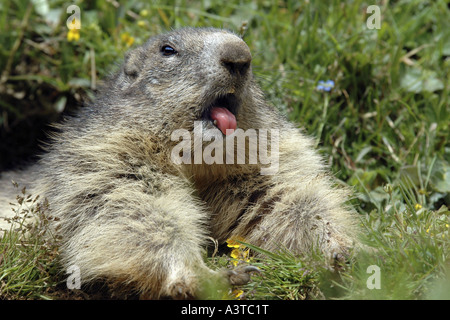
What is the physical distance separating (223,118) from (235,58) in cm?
40

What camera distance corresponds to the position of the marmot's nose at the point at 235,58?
3463 millimetres

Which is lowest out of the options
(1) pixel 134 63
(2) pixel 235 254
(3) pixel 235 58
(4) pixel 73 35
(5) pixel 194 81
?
(2) pixel 235 254

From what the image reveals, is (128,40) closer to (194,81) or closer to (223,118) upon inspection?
(194,81)

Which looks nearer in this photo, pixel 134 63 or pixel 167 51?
pixel 167 51

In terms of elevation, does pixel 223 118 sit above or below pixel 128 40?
above

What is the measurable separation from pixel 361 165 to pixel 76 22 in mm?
3423

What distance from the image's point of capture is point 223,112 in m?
3.57

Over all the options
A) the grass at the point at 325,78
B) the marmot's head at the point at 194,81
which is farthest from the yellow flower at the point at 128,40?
the marmot's head at the point at 194,81

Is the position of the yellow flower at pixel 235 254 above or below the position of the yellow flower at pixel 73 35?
below

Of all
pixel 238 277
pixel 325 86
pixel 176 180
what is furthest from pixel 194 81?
pixel 325 86

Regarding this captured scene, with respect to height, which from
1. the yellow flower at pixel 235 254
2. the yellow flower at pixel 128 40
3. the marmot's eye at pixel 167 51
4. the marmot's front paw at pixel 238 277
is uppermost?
the marmot's eye at pixel 167 51

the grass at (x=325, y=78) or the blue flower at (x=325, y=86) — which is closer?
the grass at (x=325, y=78)

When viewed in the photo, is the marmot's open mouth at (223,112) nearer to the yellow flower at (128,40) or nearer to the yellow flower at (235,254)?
the yellow flower at (235,254)
